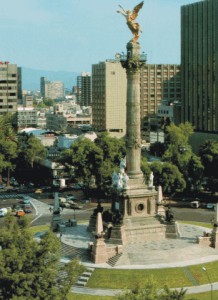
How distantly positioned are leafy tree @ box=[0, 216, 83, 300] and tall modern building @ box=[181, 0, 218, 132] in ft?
372

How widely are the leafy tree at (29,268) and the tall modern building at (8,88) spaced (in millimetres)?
137925

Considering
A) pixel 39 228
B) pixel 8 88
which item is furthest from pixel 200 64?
pixel 39 228

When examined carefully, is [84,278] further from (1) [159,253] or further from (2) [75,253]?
(1) [159,253]

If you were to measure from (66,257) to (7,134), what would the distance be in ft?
241

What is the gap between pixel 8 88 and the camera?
577 ft

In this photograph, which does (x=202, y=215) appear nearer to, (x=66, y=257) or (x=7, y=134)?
(x=66, y=257)

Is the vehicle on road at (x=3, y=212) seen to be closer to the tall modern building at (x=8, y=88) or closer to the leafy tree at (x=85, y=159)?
the leafy tree at (x=85, y=159)

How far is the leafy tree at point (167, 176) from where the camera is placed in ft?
305

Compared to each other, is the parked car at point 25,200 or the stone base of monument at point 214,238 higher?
the stone base of monument at point 214,238

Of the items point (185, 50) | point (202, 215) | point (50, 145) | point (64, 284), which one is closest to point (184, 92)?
point (185, 50)

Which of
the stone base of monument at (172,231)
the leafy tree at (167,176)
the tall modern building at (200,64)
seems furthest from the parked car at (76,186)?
the stone base of monument at (172,231)

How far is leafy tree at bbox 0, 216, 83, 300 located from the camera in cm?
3784

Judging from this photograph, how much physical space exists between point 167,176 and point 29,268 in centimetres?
5596

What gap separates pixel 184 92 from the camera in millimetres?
165750
